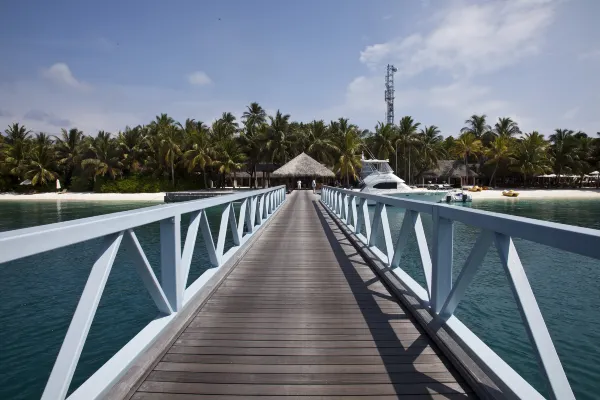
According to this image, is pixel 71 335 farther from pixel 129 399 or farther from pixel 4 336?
pixel 4 336

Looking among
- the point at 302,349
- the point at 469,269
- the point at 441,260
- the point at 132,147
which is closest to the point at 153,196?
the point at 132,147

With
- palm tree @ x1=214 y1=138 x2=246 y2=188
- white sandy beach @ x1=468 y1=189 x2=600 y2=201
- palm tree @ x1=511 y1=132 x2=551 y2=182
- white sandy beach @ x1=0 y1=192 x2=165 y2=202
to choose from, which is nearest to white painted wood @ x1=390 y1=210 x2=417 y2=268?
white sandy beach @ x1=0 y1=192 x2=165 y2=202

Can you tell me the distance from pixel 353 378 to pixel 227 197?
3.60m

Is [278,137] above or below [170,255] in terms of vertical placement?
above

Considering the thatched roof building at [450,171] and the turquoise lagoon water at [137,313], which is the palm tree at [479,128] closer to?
the thatched roof building at [450,171]

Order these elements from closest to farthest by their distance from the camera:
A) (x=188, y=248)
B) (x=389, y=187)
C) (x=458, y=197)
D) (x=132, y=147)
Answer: (x=188, y=248) → (x=389, y=187) → (x=458, y=197) → (x=132, y=147)

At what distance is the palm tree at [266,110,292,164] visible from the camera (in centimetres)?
4212

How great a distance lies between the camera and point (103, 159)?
144 ft

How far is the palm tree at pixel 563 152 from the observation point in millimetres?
46281

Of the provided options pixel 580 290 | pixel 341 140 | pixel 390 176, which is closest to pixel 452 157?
pixel 341 140

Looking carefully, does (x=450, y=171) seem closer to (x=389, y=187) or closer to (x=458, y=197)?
(x=458, y=197)

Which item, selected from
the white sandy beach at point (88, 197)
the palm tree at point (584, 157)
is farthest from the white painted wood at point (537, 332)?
the palm tree at point (584, 157)

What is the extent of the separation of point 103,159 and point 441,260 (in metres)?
48.3

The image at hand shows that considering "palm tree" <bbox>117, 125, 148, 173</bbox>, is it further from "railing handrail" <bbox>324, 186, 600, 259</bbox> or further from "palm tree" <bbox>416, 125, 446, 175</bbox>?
"railing handrail" <bbox>324, 186, 600, 259</bbox>
